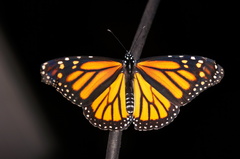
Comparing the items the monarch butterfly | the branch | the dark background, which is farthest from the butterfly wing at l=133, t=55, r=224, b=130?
the dark background

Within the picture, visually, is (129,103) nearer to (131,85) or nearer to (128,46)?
(131,85)

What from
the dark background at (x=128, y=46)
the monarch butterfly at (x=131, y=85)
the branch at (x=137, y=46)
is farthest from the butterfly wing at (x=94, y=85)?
the dark background at (x=128, y=46)

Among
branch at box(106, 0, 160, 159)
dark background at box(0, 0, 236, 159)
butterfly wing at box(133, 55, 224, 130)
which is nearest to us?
branch at box(106, 0, 160, 159)

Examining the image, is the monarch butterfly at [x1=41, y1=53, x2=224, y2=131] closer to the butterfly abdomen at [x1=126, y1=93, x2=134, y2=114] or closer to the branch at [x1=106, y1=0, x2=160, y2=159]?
the butterfly abdomen at [x1=126, y1=93, x2=134, y2=114]

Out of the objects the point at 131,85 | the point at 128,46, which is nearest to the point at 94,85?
the point at 131,85

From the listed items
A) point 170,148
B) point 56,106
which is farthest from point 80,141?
point 170,148

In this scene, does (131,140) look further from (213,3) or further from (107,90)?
(213,3)

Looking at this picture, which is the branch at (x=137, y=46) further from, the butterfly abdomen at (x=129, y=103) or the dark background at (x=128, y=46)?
the dark background at (x=128, y=46)
